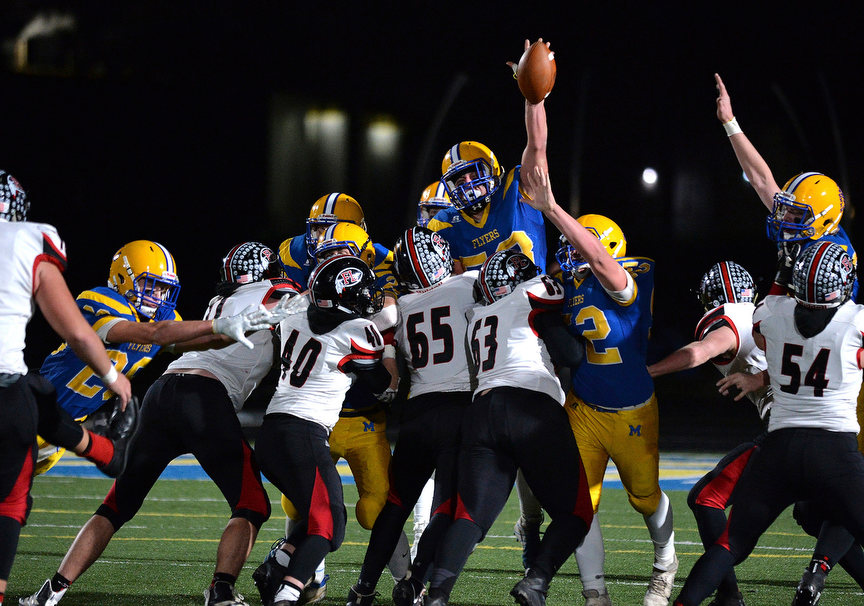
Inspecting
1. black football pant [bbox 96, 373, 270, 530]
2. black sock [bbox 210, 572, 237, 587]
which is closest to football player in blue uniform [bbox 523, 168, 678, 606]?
black football pant [bbox 96, 373, 270, 530]

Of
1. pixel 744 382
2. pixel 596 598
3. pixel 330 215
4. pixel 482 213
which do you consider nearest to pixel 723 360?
pixel 744 382

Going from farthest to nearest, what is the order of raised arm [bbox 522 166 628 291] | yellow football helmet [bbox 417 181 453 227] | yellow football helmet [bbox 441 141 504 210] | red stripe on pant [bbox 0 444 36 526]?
yellow football helmet [bbox 417 181 453 227] < yellow football helmet [bbox 441 141 504 210] < raised arm [bbox 522 166 628 291] < red stripe on pant [bbox 0 444 36 526]

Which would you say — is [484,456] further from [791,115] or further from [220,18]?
[791,115]

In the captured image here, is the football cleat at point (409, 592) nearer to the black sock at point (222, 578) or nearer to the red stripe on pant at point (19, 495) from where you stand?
the black sock at point (222, 578)

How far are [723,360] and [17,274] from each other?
326cm

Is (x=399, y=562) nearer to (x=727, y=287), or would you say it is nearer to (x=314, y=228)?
(x=727, y=287)

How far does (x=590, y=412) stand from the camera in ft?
15.4

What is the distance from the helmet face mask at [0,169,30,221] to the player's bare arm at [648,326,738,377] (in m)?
2.76

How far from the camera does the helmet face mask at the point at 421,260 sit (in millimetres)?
4652

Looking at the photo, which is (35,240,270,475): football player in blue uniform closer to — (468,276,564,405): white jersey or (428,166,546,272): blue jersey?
(468,276,564,405): white jersey

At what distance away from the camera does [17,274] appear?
3457 millimetres

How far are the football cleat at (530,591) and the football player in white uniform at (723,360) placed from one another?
0.74 metres

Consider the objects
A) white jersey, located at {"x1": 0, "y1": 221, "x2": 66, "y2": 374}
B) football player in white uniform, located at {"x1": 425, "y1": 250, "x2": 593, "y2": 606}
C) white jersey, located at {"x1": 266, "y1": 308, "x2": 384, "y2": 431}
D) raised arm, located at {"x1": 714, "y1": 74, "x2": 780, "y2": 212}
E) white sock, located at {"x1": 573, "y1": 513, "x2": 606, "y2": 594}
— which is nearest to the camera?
white jersey, located at {"x1": 0, "y1": 221, "x2": 66, "y2": 374}

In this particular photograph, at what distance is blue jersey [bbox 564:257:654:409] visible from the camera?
15.1ft
